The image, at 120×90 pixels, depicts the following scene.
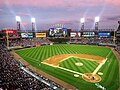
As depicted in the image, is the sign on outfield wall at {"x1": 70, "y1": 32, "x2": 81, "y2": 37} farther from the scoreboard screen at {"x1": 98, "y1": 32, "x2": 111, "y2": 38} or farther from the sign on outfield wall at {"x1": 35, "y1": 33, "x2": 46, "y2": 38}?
the sign on outfield wall at {"x1": 35, "y1": 33, "x2": 46, "y2": 38}

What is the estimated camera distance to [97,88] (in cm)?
2148

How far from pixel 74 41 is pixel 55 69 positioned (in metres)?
56.8

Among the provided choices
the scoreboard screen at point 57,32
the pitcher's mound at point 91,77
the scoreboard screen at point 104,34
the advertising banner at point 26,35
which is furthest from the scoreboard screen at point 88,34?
the pitcher's mound at point 91,77

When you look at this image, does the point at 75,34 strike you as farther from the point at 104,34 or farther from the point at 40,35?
the point at 40,35

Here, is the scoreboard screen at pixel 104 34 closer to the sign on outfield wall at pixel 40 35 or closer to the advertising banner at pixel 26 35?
→ the sign on outfield wall at pixel 40 35

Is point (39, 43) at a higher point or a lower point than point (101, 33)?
lower

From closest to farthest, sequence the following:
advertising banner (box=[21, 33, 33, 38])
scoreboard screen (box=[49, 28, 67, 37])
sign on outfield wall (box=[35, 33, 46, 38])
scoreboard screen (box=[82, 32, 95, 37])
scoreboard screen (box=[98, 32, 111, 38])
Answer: advertising banner (box=[21, 33, 33, 38]) → scoreboard screen (box=[98, 32, 111, 38]) → sign on outfield wall (box=[35, 33, 46, 38]) → scoreboard screen (box=[49, 28, 67, 37]) → scoreboard screen (box=[82, 32, 95, 37])

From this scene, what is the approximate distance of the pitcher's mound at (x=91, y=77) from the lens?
80.0 ft

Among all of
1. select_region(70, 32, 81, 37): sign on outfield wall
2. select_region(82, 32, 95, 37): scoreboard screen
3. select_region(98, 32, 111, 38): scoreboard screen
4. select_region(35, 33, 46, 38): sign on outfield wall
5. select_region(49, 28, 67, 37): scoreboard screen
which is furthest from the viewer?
select_region(70, 32, 81, 37): sign on outfield wall

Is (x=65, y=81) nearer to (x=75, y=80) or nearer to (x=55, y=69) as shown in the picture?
(x=75, y=80)

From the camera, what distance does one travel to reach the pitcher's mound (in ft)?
80.0

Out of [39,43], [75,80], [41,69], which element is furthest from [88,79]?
[39,43]

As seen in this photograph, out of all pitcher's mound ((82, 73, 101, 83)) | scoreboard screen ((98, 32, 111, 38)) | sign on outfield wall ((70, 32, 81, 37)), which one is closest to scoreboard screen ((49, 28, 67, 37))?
sign on outfield wall ((70, 32, 81, 37))

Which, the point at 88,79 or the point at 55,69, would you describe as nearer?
the point at 88,79
